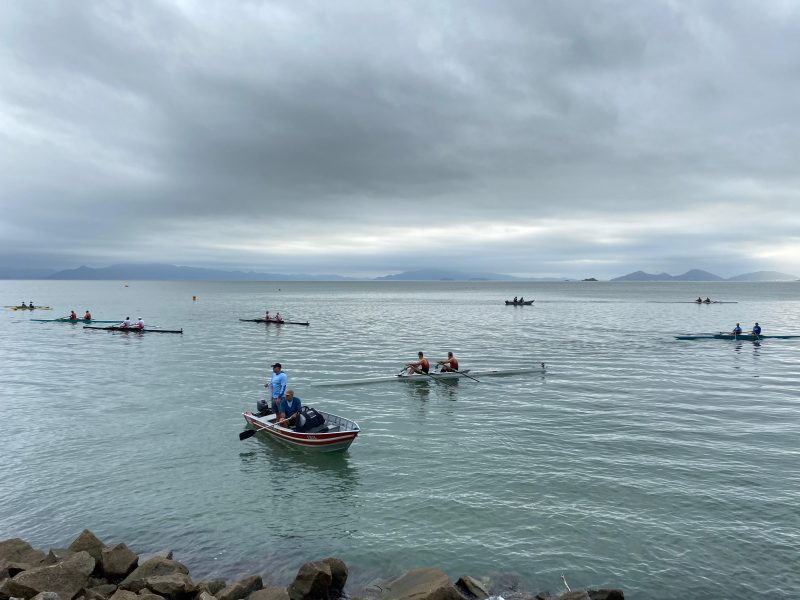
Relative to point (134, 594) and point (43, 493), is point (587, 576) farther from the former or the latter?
point (43, 493)

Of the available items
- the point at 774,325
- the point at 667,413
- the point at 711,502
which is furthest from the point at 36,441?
the point at 774,325

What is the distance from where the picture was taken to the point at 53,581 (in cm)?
1188

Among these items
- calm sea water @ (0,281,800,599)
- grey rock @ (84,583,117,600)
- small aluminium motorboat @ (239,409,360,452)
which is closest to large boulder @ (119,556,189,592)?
grey rock @ (84,583,117,600)

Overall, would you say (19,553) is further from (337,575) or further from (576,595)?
(576,595)

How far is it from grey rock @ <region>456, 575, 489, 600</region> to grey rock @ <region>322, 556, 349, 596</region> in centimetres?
277

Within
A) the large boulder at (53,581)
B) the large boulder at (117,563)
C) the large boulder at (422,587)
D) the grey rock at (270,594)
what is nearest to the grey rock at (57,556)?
the large boulder at (53,581)

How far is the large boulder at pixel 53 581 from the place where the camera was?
38.0 ft

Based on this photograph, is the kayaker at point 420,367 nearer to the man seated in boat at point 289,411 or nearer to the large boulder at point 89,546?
the man seated in boat at point 289,411

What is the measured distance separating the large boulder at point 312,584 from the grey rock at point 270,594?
1.84 ft

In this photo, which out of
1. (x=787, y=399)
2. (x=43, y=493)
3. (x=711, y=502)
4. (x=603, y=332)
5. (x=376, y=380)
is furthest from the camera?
(x=603, y=332)

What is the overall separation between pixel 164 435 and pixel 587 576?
760 inches

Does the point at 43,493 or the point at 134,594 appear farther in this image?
the point at 43,493

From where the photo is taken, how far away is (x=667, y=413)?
28.5 metres

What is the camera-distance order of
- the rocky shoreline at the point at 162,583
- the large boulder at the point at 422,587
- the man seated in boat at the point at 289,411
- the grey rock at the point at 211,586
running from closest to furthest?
the large boulder at the point at 422,587, the rocky shoreline at the point at 162,583, the grey rock at the point at 211,586, the man seated in boat at the point at 289,411
